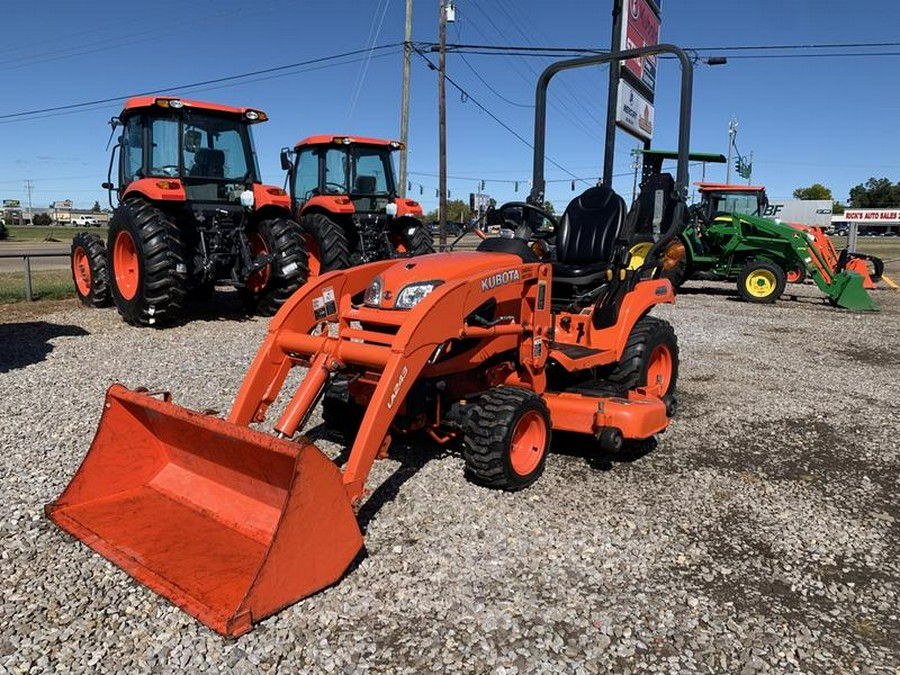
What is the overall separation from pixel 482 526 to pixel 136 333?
6478mm

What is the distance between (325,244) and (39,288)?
5510 mm

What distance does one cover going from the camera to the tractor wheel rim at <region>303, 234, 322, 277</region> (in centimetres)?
1088

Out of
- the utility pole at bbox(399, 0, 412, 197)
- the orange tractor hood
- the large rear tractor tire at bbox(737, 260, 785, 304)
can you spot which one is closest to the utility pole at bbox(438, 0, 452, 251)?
the utility pole at bbox(399, 0, 412, 197)

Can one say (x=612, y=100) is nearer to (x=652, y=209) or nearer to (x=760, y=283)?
(x=652, y=209)

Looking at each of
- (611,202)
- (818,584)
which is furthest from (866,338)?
(818,584)

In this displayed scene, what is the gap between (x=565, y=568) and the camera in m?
3.11

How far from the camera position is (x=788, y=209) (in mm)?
59562

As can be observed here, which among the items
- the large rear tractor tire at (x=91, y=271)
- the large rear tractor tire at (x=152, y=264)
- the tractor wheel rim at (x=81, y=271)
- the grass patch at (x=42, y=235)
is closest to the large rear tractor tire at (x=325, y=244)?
the large rear tractor tire at (x=152, y=264)

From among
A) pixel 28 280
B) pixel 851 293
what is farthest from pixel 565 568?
pixel 851 293

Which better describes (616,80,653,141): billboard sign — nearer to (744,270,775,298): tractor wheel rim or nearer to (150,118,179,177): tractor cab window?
(744,270,775,298): tractor wheel rim

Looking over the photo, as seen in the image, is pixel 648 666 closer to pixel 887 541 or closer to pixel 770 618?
pixel 770 618

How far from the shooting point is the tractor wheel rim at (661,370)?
18.1 ft

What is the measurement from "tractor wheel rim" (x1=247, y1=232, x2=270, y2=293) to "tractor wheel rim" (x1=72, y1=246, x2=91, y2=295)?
263cm

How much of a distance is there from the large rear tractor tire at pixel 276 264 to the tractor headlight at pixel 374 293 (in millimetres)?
5684
